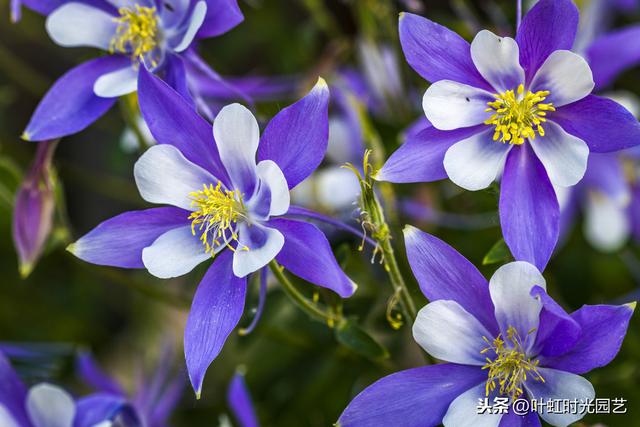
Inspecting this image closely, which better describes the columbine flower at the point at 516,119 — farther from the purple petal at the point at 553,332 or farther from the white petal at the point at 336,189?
the white petal at the point at 336,189

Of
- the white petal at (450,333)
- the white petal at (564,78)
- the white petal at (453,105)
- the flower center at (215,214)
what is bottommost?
the white petal at (450,333)

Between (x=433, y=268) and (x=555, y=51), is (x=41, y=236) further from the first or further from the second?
(x=555, y=51)

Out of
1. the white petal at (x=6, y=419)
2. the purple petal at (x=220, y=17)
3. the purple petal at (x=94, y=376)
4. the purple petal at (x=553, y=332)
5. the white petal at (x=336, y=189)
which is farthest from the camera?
the white petal at (x=336, y=189)

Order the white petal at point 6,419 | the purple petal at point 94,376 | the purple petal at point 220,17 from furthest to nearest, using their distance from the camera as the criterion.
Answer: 1. the purple petal at point 94,376
2. the white petal at point 6,419
3. the purple petal at point 220,17

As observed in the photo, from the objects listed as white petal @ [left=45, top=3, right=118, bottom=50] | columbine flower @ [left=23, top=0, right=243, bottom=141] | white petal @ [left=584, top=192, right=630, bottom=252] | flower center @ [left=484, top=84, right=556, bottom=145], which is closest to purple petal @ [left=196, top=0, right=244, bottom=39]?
columbine flower @ [left=23, top=0, right=243, bottom=141]

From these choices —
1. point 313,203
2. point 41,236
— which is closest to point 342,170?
point 313,203

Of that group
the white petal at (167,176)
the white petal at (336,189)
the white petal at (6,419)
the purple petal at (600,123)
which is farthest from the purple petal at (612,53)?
the white petal at (6,419)
